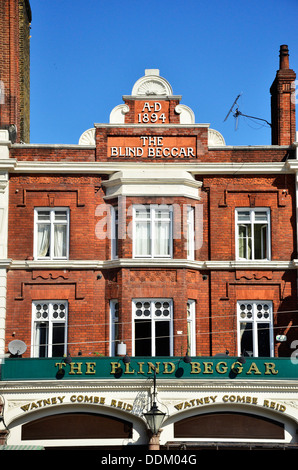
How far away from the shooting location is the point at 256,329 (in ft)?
92.5

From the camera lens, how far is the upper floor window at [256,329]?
28.1 m

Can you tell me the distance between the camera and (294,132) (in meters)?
30.1

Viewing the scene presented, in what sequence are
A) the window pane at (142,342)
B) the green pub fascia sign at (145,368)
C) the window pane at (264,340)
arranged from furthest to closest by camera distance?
the window pane at (264,340), the window pane at (142,342), the green pub fascia sign at (145,368)

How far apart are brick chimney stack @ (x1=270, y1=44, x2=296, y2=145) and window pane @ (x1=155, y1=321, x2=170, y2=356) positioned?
8289mm

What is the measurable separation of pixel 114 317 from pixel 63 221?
395cm

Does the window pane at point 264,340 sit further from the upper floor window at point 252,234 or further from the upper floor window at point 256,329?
the upper floor window at point 252,234

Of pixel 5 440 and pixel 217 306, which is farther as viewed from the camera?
pixel 217 306

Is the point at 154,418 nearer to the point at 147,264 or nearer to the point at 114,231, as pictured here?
the point at 147,264

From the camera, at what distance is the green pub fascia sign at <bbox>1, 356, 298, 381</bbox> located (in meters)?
26.1

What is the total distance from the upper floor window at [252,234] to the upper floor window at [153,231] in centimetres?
261

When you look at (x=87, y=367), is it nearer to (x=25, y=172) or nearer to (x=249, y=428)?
(x=249, y=428)

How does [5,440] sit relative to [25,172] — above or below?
below

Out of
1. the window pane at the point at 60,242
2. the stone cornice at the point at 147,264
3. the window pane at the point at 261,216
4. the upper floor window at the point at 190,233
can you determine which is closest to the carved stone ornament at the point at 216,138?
the upper floor window at the point at 190,233
